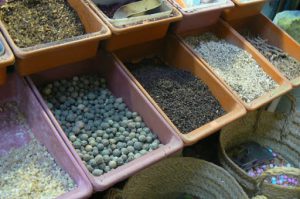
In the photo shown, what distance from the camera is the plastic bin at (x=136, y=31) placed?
4.78 ft

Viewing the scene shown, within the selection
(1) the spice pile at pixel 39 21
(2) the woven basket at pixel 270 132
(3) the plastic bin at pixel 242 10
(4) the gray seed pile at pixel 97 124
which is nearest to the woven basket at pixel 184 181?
(4) the gray seed pile at pixel 97 124

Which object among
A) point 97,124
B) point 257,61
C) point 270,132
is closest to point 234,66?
point 257,61

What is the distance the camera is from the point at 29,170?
127cm

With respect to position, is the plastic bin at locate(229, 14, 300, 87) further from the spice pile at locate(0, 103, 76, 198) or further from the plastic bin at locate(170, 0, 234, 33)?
the spice pile at locate(0, 103, 76, 198)

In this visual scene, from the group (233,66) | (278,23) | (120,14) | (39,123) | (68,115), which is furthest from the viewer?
(278,23)

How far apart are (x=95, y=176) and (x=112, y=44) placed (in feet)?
1.80

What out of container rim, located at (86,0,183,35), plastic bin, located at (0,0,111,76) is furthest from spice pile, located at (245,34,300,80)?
plastic bin, located at (0,0,111,76)

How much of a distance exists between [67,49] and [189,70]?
62cm

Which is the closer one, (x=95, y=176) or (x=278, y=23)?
(x=95, y=176)

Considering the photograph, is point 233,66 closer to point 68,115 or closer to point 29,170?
point 68,115

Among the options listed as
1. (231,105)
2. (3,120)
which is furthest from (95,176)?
(231,105)

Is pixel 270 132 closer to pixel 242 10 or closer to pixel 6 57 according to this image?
pixel 242 10

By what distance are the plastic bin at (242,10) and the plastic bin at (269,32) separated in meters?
0.06

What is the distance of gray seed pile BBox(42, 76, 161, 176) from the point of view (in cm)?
135
